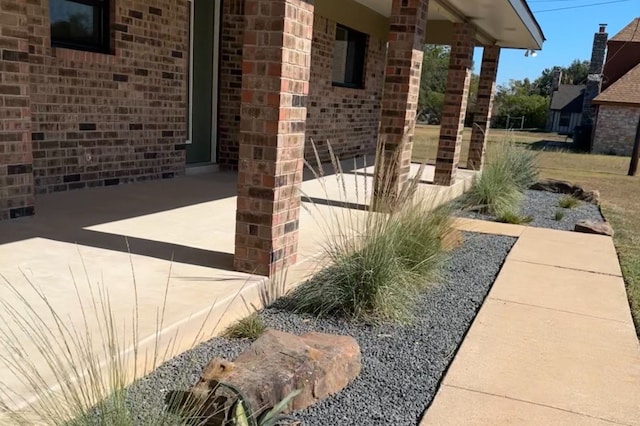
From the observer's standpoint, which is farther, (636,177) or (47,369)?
(636,177)

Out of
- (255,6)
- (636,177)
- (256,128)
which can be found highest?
(255,6)

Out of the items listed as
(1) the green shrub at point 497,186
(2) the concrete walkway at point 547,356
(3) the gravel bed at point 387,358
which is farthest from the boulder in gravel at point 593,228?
(3) the gravel bed at point 387,358

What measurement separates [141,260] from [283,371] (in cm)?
192

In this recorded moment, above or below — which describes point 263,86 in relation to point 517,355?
above

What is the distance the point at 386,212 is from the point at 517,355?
4.32 feet

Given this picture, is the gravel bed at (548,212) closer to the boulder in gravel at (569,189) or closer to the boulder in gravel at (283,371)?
the boulder in gravel at (569,189)

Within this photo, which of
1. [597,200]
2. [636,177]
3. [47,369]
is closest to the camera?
[47,369]

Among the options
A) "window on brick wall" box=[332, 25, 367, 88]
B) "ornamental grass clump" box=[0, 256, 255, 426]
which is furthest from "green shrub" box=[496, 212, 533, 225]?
"window on brick wall" box=[332, 25, 367, 88]

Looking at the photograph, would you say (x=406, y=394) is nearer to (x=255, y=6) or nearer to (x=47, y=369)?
(x=47, y=369)

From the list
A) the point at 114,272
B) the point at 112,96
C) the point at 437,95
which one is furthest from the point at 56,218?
the point at 437,95

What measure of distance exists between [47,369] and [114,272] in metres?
1.33

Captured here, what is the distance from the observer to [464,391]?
291 centimetres

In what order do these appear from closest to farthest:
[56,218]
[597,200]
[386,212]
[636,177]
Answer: [386,212] → [56,218] → [597,200] → [636,177]

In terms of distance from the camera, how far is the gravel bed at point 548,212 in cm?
782
